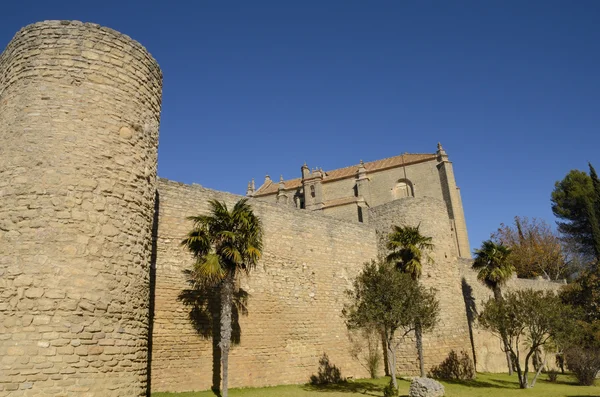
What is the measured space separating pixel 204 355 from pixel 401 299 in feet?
23.7

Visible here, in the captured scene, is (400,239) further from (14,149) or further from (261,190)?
(261,190)

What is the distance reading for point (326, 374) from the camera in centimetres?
1811

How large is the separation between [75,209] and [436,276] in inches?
689

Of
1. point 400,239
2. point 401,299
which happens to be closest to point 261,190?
point 400,239

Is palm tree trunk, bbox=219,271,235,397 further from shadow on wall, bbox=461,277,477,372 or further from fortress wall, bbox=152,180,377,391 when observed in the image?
shadow on wall, bbox=461,277,477,372

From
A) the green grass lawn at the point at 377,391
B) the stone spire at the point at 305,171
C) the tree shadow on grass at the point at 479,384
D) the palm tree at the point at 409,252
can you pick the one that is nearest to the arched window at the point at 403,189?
the stone spire at the point at 305,171

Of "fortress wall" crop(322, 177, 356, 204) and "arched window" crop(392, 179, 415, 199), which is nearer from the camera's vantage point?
"arched window" crop(392, 179, 415, 199)

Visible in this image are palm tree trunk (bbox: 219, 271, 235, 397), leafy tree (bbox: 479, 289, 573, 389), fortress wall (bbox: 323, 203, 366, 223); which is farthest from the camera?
fortress wall (bbox: 323, 203, 366, 223)

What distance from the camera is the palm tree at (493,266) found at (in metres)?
23.4

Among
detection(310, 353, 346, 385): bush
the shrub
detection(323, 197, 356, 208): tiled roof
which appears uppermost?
detection(323, 197, 356, 208): tiled roof

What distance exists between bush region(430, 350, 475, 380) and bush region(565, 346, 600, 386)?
552 cm

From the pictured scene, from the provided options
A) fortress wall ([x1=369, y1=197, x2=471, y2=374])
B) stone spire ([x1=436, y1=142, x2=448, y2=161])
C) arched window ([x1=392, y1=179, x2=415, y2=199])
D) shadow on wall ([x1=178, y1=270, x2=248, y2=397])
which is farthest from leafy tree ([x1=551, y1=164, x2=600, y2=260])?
shadow on wall ([x1=178, y1=270, x2=248, y2=397])

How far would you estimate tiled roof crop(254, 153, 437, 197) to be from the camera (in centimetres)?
4553

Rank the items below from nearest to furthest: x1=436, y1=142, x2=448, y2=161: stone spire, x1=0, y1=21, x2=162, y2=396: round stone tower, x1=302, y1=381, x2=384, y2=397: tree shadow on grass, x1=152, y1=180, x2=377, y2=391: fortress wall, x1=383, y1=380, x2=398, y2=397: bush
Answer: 1. x1=0, y1=21, x2=162, y2=396: round stone tower
2. x1=152, y1=180, x2=377, y2=391: fortress wall
3. x1=383, y1=380, x2=398, y2=397: bush
4. x1=302, y1=381, x2=384, y2=397: tree shadow on grass
5. x1=436, y1=142, x2=448, y2=161: stone spire
